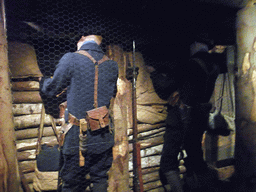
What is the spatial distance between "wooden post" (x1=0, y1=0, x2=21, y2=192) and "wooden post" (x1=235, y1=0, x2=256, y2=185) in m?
2.94

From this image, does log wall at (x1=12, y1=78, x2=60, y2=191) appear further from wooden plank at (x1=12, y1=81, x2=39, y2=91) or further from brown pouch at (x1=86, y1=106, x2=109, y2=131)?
brown pouch at (x1=86, y1=106, x2=109, y2=131)

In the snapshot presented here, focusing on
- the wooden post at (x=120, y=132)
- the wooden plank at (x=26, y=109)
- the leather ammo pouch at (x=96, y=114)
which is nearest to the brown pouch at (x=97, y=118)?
the leather ammo pouch at (x=96, y=114)

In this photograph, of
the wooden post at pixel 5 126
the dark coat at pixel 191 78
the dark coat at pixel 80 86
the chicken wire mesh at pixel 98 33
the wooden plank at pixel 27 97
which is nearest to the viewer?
the wooden post at pixel 5 126

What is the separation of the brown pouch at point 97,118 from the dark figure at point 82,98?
0.09 m

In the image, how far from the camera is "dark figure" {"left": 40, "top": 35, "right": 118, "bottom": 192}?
180cm

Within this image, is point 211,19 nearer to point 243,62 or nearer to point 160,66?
point 243,62

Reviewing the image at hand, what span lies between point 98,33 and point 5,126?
1.55 m

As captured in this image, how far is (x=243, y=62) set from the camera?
6.95 feet

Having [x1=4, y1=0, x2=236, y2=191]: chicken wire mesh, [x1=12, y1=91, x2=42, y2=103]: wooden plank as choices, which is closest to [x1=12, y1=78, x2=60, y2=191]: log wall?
[x1=12, y1=91, x2=42, y2=103]: wooden plank

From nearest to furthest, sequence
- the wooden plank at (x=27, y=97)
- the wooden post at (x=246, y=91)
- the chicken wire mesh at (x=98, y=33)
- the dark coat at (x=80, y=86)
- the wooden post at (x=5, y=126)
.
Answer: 1. the wooden post at (x=5, y=126)
2. the dark coat at (x=80, y=86)
3. the chicken wire mesh at (x=98, y=33)
4. the wooden post at (x=246, y=91)
5. the wooden plank at (x=27, y=97)

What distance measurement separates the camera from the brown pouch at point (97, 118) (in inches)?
73.6

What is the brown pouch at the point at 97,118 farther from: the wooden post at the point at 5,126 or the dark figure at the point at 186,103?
the dark figure at the point at 186,103

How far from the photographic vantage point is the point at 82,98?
6.18 feet

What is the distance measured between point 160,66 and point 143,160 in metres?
1.92
